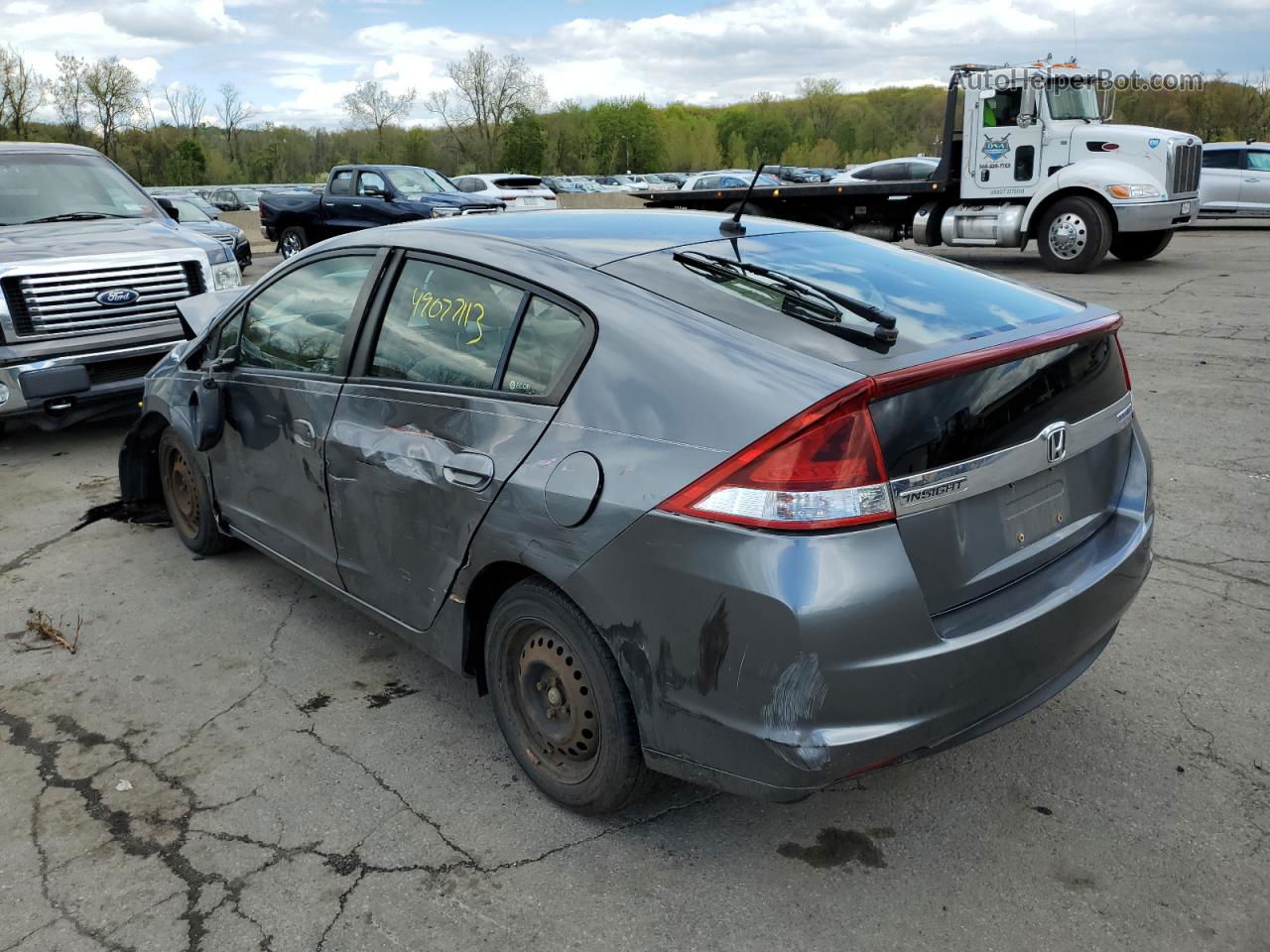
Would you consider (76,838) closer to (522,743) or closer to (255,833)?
(255,833)

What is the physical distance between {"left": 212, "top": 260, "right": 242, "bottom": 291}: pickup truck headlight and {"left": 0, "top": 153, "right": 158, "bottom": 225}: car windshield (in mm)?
1208

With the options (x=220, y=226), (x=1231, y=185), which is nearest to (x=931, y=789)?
(x=220, y=226)

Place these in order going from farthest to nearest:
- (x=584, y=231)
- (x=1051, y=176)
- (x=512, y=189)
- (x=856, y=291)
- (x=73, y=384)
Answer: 1. (x=512, y=189)
2. (x=1051, y=176)
3. (x=73, y=384)
4. (x=584, y=231)
5. (x=856, y=291)

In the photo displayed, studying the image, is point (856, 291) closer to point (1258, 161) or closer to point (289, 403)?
point (289, 403)

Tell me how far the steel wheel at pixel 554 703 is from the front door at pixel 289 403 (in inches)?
41.0

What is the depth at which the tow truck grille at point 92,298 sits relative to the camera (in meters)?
6.53

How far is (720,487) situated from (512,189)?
2461 centimetres

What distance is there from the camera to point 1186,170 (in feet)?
49.0

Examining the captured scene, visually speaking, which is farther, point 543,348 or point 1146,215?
point 1146,215

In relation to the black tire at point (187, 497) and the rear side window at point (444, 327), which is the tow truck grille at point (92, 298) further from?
the rear side window at point (444, 327)

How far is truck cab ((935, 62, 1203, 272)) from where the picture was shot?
47.5ft

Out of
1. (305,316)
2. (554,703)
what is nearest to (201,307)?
(305,316)

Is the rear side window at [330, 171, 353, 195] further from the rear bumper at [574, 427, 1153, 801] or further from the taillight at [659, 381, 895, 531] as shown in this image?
the taillight at [659, 381, 895, 531]

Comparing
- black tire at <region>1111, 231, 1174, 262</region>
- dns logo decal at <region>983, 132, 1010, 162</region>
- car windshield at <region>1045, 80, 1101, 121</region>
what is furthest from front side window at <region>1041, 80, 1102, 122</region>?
black tire at <region>1111, 231, 1174, 262</region>
